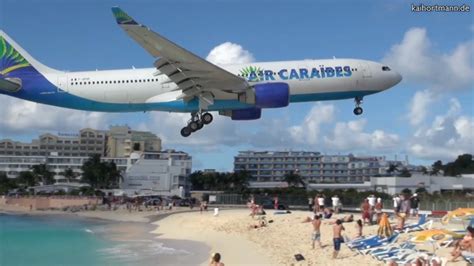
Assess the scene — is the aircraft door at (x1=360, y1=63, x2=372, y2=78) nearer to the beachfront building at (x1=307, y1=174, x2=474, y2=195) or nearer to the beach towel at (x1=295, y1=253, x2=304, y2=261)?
the beach towel at (x1=295, y1=253, x2=304, y2=261)

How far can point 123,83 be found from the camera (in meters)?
35.8

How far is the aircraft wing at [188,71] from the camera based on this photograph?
3039 cm

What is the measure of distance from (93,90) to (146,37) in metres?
8.42

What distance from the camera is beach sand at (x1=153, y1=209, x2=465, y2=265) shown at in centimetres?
2773

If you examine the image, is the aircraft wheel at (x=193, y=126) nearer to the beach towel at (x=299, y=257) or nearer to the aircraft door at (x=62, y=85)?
the aircraft door at (x=62, y=85)

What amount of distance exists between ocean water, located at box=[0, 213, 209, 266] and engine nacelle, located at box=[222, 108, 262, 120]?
874cm

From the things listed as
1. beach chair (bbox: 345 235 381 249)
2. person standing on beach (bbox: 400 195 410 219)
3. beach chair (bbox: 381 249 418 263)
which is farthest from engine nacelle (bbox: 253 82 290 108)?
beach chair (bbox: 381 249 418 263)

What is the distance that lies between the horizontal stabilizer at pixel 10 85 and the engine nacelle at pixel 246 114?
12735mm

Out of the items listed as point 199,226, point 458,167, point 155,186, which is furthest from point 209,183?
point 199,226

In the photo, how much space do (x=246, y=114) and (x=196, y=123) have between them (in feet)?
10.4

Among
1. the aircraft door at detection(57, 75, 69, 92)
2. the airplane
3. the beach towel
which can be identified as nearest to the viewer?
the beach towel

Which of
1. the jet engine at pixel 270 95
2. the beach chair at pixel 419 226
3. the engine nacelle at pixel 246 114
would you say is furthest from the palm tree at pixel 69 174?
the beach chair at pixel 419 226

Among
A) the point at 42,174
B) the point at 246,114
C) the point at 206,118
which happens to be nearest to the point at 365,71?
the point at 246,114

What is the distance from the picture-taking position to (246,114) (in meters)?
36.3
